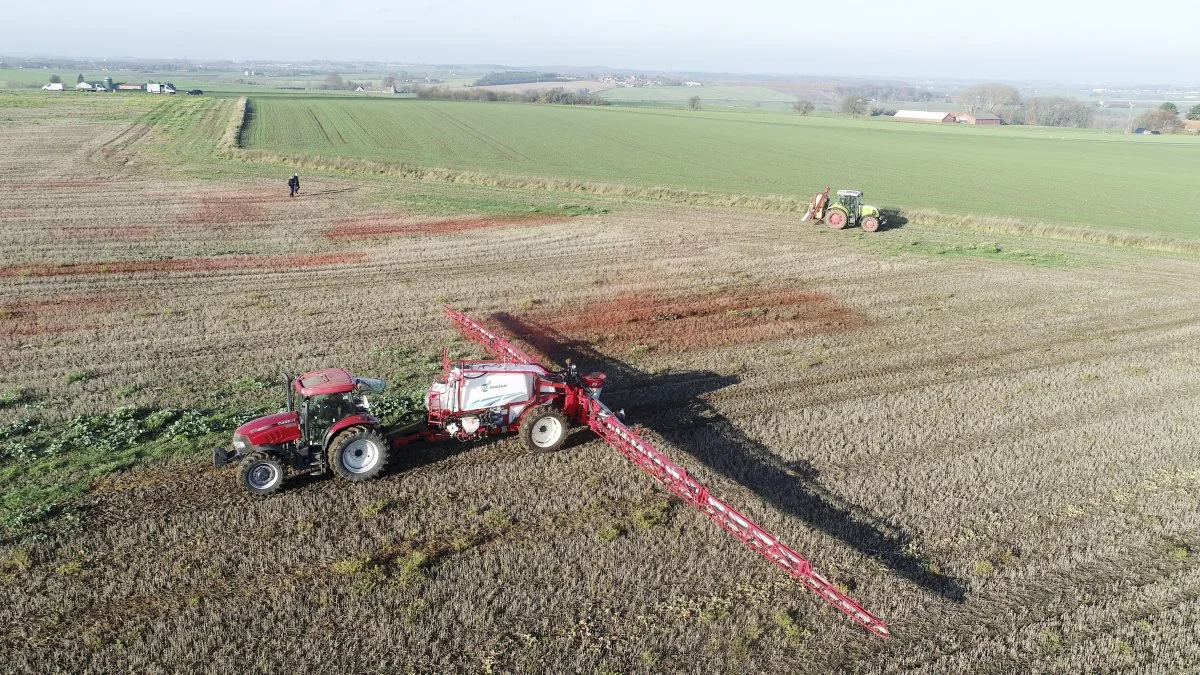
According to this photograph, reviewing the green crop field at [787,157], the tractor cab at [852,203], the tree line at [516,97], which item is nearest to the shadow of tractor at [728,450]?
the tractor cab at [852,203]

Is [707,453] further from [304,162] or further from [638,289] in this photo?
[304,162]

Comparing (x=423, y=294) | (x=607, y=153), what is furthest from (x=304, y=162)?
(x=423, y=294)

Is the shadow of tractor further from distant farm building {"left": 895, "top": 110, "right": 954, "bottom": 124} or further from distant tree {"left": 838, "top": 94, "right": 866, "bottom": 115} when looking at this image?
distant tree {"left": 838, "top": 94, "right": 866, "bottom": 115}

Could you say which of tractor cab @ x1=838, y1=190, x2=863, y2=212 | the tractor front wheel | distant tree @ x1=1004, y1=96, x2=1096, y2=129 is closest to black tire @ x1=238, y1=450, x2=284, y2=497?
the tractor front wheel

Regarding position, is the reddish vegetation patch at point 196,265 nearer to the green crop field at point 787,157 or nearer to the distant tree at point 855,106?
the green crop field at point 787,157

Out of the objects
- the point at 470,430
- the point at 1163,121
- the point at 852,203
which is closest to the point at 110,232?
the point at 470,430

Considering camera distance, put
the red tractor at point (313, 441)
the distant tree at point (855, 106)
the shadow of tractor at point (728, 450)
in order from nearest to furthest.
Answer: the shadow of tractor at point (728, 450) < the red tractor at point (313, 441) < the distant tree at point (855, 106)

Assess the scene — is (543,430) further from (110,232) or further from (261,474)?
(110,232)
